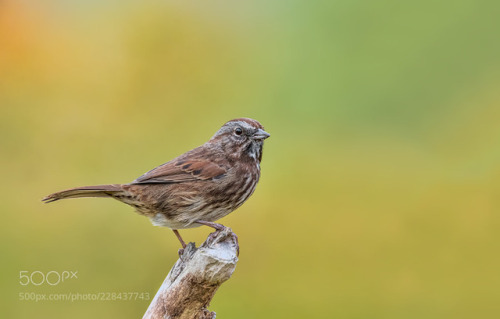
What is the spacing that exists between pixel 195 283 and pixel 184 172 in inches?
44.6

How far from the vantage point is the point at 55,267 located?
272 inches

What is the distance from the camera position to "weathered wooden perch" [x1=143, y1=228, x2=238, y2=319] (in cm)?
470

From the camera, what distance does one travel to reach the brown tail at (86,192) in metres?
5.02

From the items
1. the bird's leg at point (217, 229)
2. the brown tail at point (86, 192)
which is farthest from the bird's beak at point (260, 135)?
the brown tail at point (86, 192)

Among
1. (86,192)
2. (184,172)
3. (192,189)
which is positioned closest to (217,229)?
(192,189)

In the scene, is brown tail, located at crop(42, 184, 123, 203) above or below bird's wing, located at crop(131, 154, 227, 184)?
below

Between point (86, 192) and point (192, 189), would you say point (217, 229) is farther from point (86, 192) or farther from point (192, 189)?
point (86, 192)

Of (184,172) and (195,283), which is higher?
(184,172)

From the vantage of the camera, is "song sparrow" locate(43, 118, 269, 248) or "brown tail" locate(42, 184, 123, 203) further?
"song sparrow" locate(43, 118, 269, 248)

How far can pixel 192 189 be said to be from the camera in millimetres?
5480

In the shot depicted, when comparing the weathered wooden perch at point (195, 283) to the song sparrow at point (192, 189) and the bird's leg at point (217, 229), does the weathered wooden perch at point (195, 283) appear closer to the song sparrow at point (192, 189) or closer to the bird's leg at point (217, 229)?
the bird's leg at point (217, 229)

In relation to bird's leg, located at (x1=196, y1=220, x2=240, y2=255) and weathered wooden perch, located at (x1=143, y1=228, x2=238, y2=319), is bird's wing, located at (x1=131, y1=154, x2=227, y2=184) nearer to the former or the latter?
bird's leg, located at (x1=196, y1=220, x2=240, y2=255)

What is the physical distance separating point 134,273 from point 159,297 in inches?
93.7

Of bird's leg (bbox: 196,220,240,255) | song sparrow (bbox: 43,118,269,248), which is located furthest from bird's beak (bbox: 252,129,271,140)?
bird's leg (bbox: 196,220,240,255)
